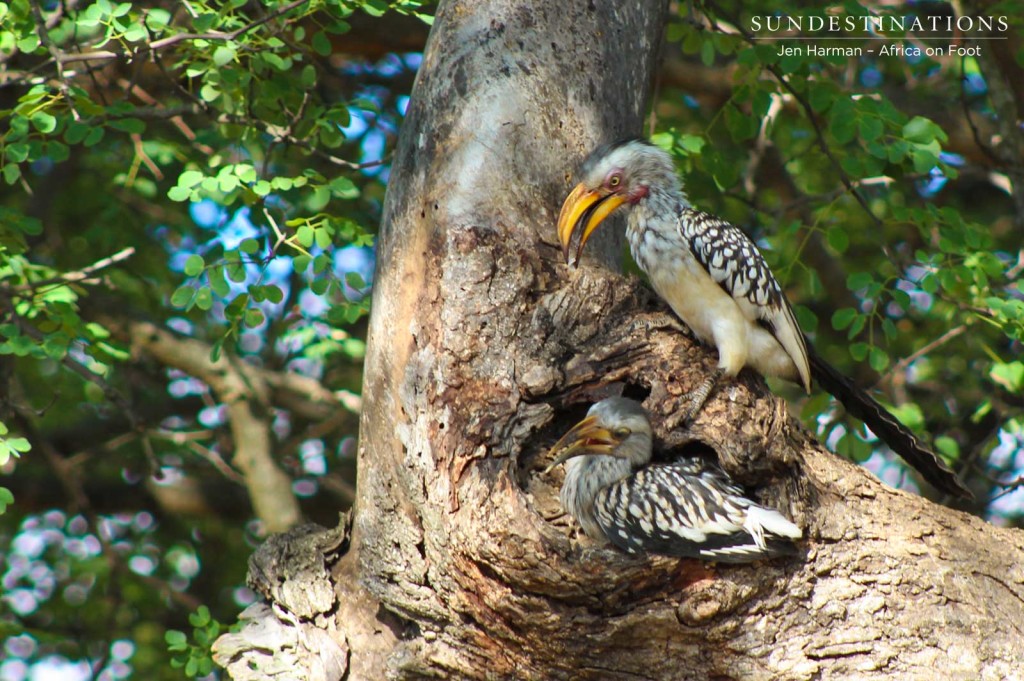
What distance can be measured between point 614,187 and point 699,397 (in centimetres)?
79

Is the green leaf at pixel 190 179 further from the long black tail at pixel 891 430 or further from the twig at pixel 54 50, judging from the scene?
the long black tail at pixel 891 430

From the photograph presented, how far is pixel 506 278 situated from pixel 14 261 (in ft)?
6.01

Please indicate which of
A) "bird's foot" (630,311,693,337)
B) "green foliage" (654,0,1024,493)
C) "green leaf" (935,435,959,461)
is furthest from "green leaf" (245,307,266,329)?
"green leaf" (935,435,959,461)

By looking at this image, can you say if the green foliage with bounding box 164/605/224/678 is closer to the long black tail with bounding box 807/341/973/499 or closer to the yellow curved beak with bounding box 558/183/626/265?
the yellow curved beak with bounding box 558/183/626/265

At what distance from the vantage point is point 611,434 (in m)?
2.72

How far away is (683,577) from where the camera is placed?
8.30 ft

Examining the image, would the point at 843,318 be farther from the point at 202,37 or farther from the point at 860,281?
the point at 202,37

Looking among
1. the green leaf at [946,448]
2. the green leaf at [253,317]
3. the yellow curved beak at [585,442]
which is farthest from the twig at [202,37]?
the green leaf at [946,448]

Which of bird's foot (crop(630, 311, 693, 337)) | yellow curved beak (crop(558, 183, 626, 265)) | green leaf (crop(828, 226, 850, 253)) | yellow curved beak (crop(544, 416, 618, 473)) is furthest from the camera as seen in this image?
green leaf (crop(828, 226, 850, 253))

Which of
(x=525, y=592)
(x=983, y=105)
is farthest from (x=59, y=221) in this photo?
(x=983, y=105)

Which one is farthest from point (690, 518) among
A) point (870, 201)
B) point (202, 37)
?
point (870, 201)

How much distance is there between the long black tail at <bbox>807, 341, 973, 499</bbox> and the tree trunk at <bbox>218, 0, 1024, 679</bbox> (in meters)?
0.22

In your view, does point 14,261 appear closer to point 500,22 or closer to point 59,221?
point 500,22

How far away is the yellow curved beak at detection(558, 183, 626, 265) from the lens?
2973 mm
